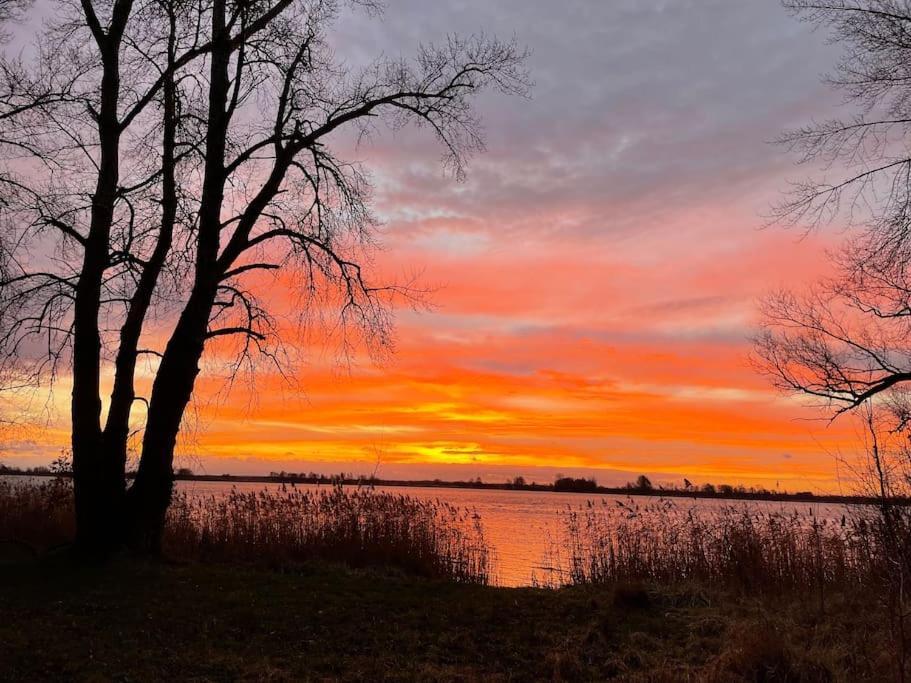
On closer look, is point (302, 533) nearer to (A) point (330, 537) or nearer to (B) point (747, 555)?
(A) point (330, 537)

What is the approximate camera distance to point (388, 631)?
8.02 metres

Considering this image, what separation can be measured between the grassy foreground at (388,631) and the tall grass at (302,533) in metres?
2.06

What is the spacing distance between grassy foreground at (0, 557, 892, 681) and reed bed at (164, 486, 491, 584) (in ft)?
6.69

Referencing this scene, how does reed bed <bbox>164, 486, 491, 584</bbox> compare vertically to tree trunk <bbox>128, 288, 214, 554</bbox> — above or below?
below

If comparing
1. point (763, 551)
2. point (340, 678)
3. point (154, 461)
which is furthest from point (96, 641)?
point (763, 551)

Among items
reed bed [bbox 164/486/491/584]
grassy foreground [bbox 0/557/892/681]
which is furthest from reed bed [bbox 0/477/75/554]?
grassy foreground [bbox 0/557/892/681]

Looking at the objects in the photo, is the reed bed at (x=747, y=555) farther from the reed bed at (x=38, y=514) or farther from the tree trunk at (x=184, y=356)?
the reed bed at (x=38, y=514)

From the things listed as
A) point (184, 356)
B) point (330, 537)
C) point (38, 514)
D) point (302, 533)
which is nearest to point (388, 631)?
point (330, 537)

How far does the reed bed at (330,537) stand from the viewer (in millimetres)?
13195

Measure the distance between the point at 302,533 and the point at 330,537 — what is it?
0.60 m

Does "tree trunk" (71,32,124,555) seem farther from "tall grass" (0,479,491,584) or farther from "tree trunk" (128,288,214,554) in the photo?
"tall grass" (0,479,491,584)

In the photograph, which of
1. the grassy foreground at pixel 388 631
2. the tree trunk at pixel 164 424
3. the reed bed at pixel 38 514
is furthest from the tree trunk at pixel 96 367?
the reed bed at pixel 38 514

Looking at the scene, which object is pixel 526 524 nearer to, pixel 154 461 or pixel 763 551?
pixel 763 551

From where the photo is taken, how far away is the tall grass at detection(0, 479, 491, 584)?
13203mm
